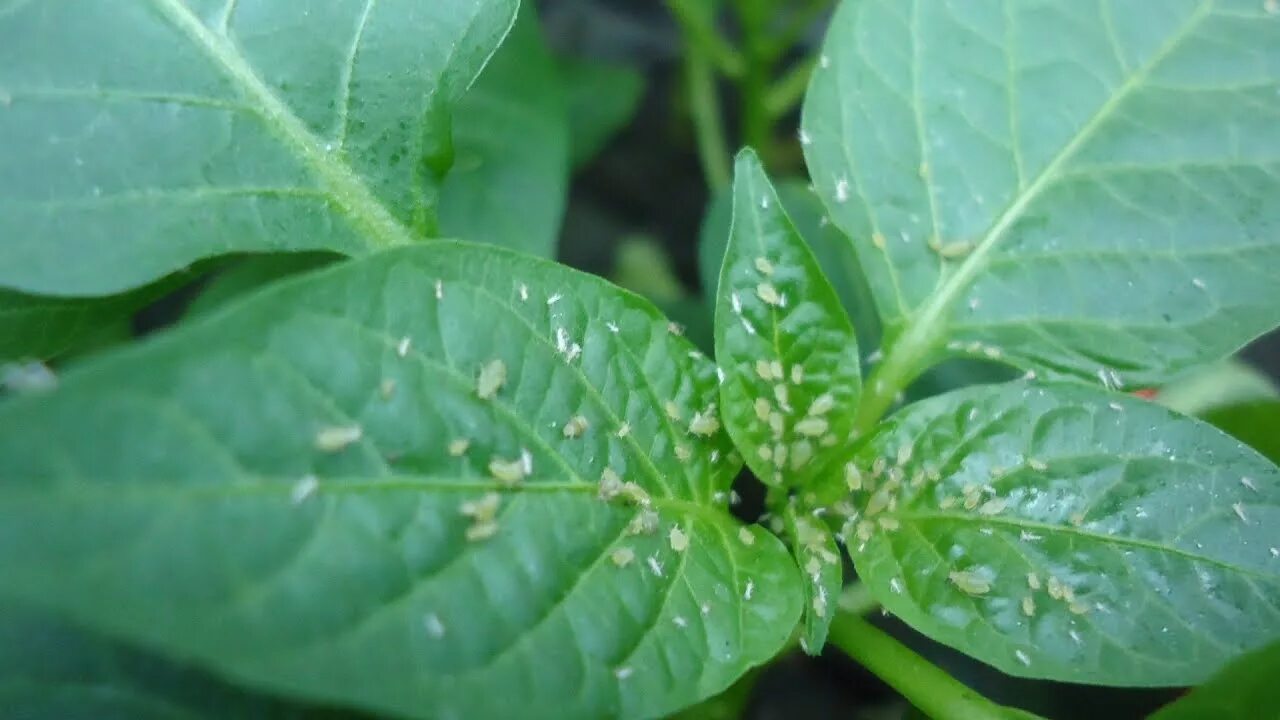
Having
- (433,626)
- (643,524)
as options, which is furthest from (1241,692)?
(433,626)

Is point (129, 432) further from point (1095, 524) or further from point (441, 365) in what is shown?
point (1095, 524)

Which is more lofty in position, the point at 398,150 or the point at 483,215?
the point at 398,150

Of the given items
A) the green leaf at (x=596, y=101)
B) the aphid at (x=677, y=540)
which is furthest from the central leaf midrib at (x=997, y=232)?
the green leaf at (x=596, y=101)

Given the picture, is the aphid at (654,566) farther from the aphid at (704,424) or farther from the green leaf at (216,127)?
the green leaf at (216,127)

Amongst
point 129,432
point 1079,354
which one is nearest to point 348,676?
point 129,432

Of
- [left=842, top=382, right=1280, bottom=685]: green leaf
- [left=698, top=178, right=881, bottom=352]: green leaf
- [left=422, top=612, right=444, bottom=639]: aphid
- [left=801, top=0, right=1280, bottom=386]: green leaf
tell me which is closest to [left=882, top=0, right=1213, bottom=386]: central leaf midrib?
[left=801, top=0, right=1280, bottom=386]: green leaf

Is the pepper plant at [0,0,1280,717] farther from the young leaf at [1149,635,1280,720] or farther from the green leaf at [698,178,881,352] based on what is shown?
the green leaf at [698,178,881,352]
